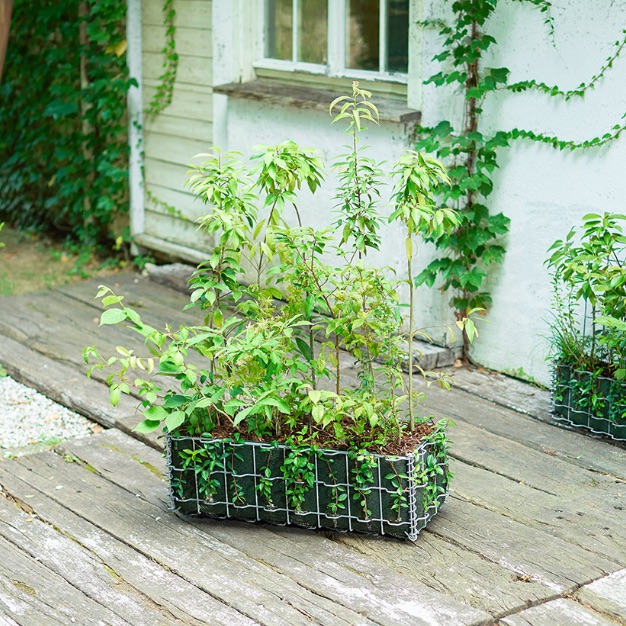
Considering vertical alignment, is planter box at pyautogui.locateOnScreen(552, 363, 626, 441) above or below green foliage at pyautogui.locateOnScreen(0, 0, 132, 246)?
below

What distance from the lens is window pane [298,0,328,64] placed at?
6.05 meters

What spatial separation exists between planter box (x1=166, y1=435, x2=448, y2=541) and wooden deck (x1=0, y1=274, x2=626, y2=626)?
66mm

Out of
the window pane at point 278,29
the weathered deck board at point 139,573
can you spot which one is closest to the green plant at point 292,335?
the weathered deck board at point 139,573

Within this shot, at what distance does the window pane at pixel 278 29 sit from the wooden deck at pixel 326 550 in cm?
274

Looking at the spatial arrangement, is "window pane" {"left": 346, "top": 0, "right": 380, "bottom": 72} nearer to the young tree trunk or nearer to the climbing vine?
the climbing vine

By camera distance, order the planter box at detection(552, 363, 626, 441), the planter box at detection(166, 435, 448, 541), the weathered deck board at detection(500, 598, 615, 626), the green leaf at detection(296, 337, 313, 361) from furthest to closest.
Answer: the planter box at detection(552, 363, 626, 441) → the green leaf at detection(296, 337, 313, 361) → the planter box at detection(166, 435, 448, 541) → the weathered deck board at detection(500, 598, 615, 626)

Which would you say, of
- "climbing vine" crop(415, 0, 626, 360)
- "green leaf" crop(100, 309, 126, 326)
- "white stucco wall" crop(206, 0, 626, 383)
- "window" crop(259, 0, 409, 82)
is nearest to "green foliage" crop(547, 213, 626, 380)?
"white stucco wall" crop(206, 0, 626, 383)

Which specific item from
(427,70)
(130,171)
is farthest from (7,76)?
(427,70)

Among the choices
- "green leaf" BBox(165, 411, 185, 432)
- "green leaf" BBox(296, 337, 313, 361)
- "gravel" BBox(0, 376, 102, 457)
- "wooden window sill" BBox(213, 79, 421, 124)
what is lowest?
"gravel" BBox(0, 376, 102, 457)

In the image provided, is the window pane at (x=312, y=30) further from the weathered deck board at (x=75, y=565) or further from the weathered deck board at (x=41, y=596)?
the weathered deck board at (x=41, y=596)

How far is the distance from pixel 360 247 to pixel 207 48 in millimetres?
3708

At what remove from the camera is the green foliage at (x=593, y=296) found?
4.38 meters

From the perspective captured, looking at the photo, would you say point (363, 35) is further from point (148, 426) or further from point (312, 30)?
point (148, 426)

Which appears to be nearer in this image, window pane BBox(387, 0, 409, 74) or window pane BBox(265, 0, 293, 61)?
window pane BBox(387, 0, 409, 74)
